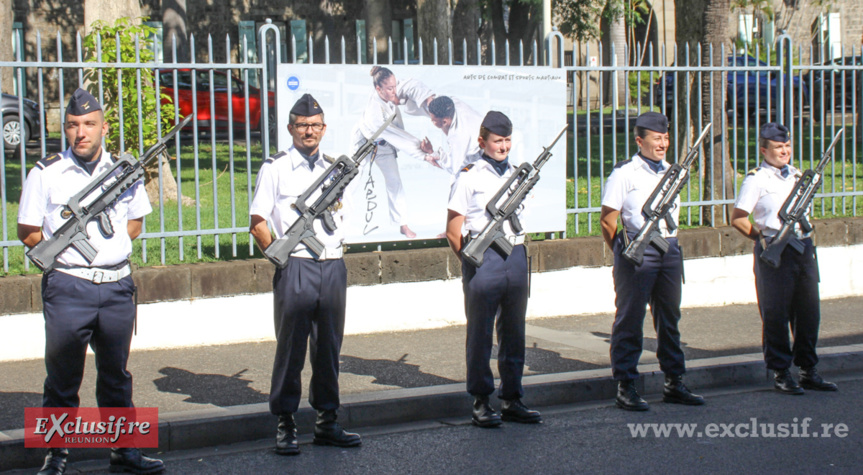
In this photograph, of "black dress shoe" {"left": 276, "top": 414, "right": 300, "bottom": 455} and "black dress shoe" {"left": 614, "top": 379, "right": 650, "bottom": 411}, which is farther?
"black dress shoe" {"left": 614, "top": 379, "right": 650, "bottom": 411}

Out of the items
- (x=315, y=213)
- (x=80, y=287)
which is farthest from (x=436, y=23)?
(x=80, y=287)

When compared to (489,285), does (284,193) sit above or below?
above

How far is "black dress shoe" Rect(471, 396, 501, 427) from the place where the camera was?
6.05 m

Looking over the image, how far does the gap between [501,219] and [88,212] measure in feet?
7.41

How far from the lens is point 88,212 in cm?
497

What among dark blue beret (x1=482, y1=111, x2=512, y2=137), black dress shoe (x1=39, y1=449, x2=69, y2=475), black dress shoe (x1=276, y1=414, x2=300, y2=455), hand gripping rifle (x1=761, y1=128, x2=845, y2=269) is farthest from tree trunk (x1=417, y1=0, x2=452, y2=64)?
black dress shoe (x1=39, y1=449, x2=69, y2=475)

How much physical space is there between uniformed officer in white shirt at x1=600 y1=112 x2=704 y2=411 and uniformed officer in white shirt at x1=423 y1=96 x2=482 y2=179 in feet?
7.94

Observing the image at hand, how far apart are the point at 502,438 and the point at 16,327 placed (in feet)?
11.9

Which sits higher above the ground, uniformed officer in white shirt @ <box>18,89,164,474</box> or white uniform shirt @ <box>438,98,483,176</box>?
white uniform shirt @ <box>438,98,483,176</box>

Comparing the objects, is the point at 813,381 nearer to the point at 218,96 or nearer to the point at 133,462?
the point at 133,462

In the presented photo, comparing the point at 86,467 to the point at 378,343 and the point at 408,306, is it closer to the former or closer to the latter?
the point at 378,343

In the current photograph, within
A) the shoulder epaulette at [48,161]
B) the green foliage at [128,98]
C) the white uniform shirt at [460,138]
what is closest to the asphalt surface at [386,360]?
the white uniform shirt at [460,138]

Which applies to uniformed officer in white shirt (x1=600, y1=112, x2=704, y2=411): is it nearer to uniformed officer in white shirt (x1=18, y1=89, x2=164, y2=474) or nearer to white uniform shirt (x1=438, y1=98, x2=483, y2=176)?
white uniform shirt (x1=438, y1=98, x2=483, y2=176)

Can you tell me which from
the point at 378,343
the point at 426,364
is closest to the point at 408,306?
the point at 378,343
